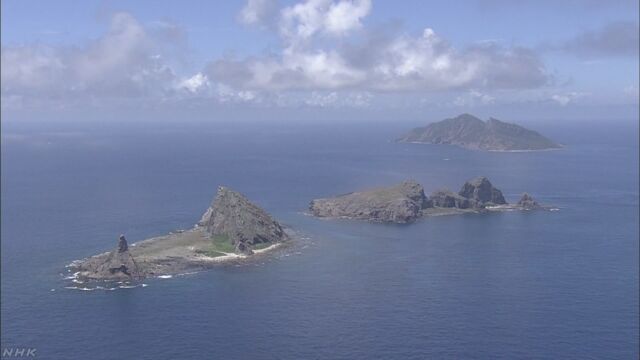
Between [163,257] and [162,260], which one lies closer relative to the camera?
[162,260]

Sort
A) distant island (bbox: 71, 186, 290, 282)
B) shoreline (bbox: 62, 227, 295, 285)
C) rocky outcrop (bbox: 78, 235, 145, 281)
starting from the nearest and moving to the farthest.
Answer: rocky outcrop (bbox: 78, 235, 145, 281), shoreline (bbox: 62, 227, 295, 285), distant island (bbox: 71, 186, 290, 282)

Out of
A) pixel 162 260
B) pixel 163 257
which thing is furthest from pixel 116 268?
pixel 163 257

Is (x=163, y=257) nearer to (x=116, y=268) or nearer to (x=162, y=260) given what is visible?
(x=162, y=260)

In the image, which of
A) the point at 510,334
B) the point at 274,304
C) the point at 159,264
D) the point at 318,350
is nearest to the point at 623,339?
the point at 510,334

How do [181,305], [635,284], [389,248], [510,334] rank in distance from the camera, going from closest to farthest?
[510,334]
[181,305]
[635,284]
[389,248]

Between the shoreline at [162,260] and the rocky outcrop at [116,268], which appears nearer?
the rocky outcrop at [116,268]

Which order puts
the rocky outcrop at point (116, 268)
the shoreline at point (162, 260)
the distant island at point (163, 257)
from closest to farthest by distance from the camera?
the rocky outcrop at point (116, 268) → the shoreline at point (162, 260) → the distant island at point (163, 257)

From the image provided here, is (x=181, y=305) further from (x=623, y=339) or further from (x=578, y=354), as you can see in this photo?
(x=623, y=339)

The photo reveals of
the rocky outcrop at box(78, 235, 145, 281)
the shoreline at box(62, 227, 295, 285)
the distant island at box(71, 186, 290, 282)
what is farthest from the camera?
the distant island at box(71, 186, 290, 282)
